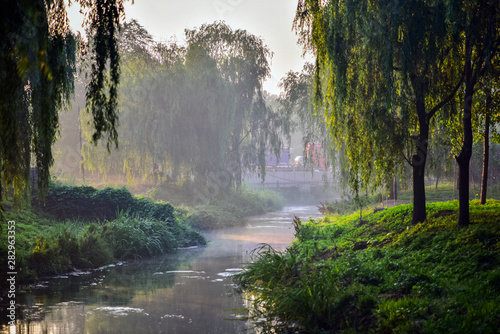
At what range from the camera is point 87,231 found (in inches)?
550

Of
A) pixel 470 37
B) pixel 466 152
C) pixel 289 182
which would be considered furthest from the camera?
pixel 289 182

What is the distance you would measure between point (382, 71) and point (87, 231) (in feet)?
31.6

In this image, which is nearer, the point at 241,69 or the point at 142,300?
the point at 142,300

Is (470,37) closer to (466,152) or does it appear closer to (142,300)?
(466,152)

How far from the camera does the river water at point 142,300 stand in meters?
7.54

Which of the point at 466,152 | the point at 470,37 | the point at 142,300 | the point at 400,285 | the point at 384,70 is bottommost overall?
the point at 142,300

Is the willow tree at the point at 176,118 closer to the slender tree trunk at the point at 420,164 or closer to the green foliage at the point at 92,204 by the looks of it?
the green foliage at the point at 92,204

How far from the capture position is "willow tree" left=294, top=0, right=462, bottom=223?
9344 millimetres

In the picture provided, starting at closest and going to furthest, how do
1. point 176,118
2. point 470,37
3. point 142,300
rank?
point 470,37 < point 142,300 < point 176,118

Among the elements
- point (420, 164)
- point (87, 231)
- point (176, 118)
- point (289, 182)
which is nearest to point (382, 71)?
point (420, 164)

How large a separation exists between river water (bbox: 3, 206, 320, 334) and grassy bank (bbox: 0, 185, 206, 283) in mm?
582

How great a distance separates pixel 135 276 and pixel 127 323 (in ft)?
15.3

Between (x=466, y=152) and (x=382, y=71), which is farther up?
(x=382, y=71)

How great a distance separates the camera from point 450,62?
1012cm
